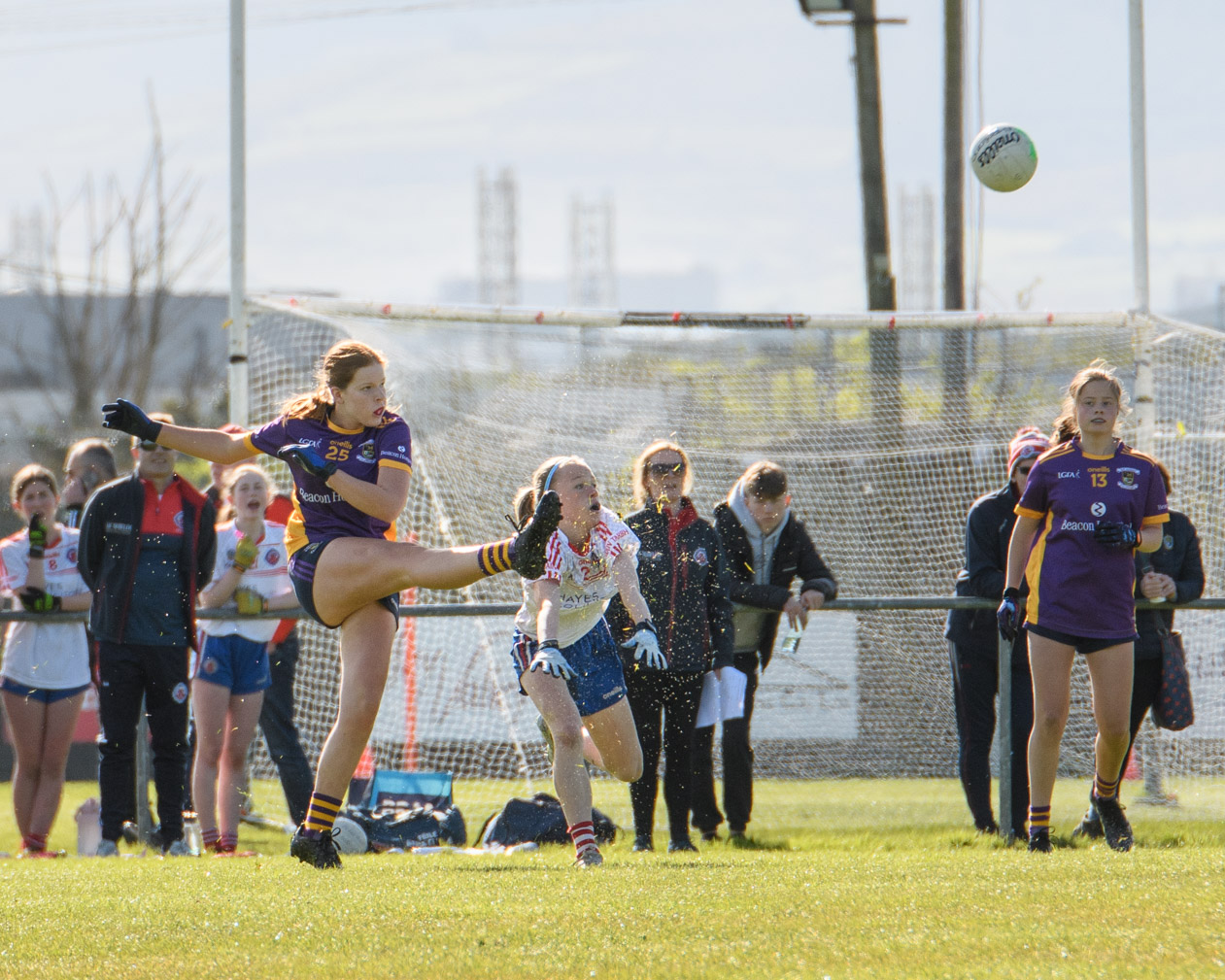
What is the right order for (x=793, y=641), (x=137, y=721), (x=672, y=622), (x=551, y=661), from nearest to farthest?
1. (x=551, y=661)
2. (x=672, y=622)
3. (x=137, y=721)
4. (x=793, y=641)

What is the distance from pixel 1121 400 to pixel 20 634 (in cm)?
573

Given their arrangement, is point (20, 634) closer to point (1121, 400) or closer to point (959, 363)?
point (1121, 400)

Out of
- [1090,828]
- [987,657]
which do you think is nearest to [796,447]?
[987,657]

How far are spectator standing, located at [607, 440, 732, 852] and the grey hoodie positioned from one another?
1.63 feet

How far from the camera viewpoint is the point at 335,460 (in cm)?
527

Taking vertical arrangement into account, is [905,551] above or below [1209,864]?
above

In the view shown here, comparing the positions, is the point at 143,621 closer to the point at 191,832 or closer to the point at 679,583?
the point at 191,832

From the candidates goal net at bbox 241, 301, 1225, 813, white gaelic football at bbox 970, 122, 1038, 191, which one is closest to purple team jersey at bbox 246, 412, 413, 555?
goal net at bbox 241, 301, 1225, 813

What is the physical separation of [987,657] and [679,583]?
1727mm

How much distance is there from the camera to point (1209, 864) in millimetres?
4918

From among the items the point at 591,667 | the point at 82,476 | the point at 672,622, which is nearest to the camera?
the point at 591,667

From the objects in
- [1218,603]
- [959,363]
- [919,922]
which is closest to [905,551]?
[959,363]

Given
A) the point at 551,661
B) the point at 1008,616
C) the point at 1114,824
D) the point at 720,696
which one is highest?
the point at 1008,616

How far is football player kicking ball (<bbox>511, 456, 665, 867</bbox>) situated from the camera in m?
5.82
